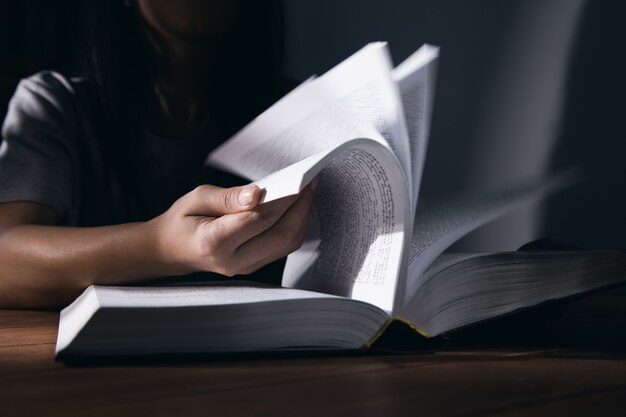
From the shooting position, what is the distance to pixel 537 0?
3.71ft

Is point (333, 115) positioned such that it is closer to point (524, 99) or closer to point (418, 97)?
point (418, 97)

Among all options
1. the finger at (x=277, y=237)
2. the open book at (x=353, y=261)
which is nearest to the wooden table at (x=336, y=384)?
the open book at (x=353, y=261)

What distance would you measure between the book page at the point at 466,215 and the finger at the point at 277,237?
0.33ft

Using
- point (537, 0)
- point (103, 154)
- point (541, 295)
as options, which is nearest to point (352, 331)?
point (541, 295)

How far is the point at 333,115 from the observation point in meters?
0.55

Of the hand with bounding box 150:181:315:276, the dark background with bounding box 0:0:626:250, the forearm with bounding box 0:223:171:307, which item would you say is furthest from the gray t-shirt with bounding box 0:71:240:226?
the dark background with bounding box 0:0:626:250

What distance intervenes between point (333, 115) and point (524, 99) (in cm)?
70

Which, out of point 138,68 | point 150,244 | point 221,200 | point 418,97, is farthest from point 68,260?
point 138,68

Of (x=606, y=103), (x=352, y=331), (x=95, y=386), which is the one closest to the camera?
(x=95, y=386)

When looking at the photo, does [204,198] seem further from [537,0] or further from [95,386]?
[537,0]

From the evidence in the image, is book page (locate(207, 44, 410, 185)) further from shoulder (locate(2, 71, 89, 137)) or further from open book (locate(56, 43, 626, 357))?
shoulder (locate(2, 71, 89, 137))

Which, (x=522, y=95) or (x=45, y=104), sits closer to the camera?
(x=45, y=104)

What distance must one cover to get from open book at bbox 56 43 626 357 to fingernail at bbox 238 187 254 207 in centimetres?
2

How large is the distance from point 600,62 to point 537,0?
18 centimetres
